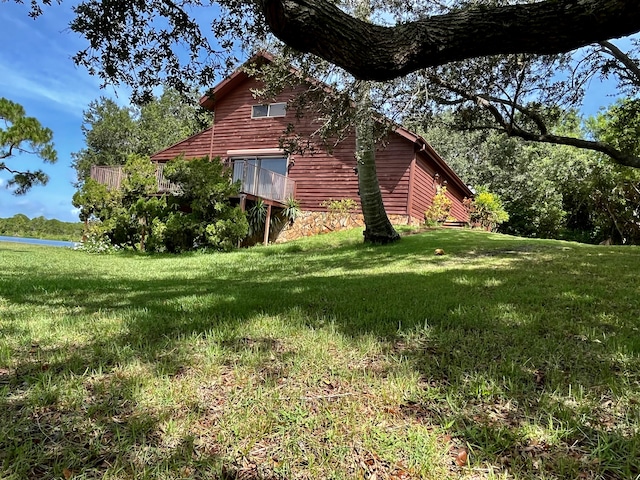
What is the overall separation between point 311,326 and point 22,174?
15247 millimetres

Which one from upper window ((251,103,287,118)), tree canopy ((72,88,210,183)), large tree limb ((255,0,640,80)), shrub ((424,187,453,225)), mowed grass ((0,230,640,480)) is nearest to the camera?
mowed grass ((0,230,640,480))

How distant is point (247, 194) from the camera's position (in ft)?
46.9

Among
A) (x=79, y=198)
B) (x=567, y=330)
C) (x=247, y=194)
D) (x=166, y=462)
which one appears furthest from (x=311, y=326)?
(x=79, y=198)

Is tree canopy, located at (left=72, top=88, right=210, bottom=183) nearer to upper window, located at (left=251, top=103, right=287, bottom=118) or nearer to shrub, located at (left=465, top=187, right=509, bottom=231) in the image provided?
upper window, located at (left=251, top=103, right=287, bottom=118)

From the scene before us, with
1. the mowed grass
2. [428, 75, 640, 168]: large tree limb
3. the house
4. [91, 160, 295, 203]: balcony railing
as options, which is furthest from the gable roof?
the mowed grass

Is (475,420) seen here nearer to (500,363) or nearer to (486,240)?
(500,363)

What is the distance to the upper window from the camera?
54.9 ft

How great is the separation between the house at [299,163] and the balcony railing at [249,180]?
0.12ft

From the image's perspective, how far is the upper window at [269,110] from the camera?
659 inches

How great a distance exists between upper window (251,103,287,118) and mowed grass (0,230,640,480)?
1394 centimetres

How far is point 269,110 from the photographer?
56.0ft

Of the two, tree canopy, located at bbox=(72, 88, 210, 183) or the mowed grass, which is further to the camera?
tree canopy, located at bbox=(72, 88, 210, 183)

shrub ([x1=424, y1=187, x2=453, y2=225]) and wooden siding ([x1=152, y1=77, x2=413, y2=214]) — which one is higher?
wooden siding ([x1=152, y1=77, x2=413, y2=214])

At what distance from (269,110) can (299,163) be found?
2.73 meters
